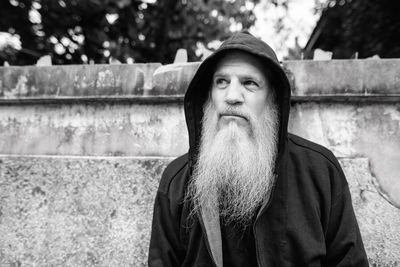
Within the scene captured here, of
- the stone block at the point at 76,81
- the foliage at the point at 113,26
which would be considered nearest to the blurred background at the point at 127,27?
the foliage at the point at 113,26

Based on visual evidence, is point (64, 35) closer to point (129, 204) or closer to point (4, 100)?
point (4, 100)

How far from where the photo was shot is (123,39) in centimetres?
609

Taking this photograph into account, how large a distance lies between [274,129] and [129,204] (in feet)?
3.37

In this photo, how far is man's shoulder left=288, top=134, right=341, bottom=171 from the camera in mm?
2094

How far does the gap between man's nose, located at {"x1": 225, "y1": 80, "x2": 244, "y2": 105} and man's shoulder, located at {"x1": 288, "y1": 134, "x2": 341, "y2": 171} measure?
39 cm

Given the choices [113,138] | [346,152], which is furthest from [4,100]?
[346,152]

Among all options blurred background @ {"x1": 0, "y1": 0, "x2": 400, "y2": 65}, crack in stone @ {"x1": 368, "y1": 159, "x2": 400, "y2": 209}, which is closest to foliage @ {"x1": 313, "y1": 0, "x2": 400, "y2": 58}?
blurred background @ {"x1": 0, "y1": 0, "x2": 400, "y2": 65}

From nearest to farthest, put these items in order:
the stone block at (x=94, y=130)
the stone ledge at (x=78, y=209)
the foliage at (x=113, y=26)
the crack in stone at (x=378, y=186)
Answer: the crack in stone at (x=378, y=186) → the stone ledge at (x=78, y=209) → the stone block at (x=94, y=130) → the foliage at (x=113, y=26)

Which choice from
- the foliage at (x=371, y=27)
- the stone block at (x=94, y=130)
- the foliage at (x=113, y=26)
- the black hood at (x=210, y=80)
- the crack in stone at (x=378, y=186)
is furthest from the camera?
the foliage at (x=371, y=27)

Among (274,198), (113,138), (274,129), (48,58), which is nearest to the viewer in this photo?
(274,198)

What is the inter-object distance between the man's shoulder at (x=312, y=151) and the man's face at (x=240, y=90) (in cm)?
26

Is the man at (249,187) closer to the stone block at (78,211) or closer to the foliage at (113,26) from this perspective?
the stone block at (78,211)

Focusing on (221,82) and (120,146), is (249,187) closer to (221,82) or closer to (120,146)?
(221,82)

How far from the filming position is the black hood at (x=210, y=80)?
2.08 m
